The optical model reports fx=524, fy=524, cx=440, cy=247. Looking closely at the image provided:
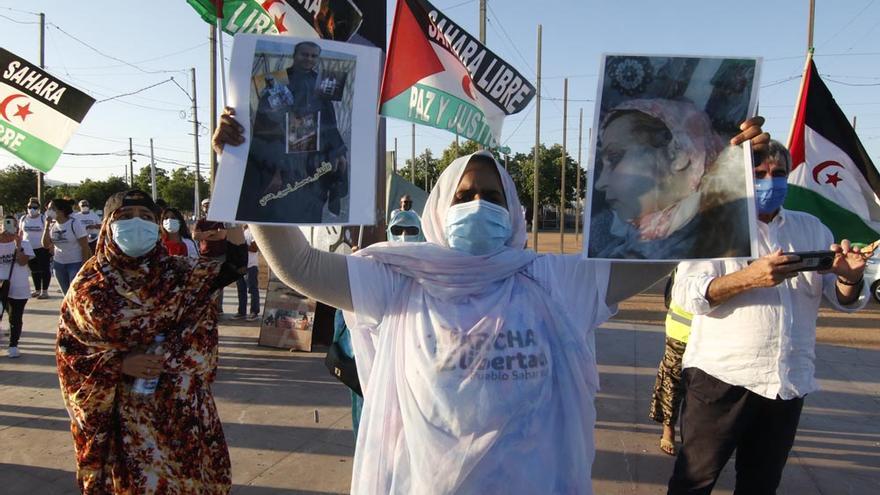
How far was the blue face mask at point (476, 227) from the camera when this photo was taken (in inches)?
63.0

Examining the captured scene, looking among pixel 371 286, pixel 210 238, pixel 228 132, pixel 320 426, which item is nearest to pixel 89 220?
pixel 210 238

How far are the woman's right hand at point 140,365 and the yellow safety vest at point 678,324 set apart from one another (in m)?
3.24

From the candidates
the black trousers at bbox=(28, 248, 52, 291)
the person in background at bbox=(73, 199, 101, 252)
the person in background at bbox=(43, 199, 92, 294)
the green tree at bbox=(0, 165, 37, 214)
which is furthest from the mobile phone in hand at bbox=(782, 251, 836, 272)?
the green tree at bbox=(0, 165, 37, 214)

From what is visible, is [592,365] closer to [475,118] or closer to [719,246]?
[719,246]

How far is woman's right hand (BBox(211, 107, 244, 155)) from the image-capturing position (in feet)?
4.73

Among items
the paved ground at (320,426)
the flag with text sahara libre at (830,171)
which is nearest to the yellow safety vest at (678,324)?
the paved ground at (320,426)

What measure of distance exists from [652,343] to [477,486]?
6.27 meters

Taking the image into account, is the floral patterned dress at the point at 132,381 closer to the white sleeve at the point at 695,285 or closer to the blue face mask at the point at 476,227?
the blue face mask at the point at 476,227

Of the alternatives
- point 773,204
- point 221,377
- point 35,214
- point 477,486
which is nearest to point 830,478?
point 773,204

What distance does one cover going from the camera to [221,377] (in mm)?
5473

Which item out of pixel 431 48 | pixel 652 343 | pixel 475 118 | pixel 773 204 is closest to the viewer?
pixel 773 204

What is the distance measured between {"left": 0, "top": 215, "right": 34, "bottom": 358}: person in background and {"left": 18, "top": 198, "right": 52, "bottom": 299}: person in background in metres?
3.92

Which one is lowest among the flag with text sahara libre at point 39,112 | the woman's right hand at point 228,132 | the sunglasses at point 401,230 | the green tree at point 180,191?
the sunglasses at point 401,230

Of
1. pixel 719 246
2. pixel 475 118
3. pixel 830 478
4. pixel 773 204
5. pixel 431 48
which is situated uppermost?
pixel 431 48
